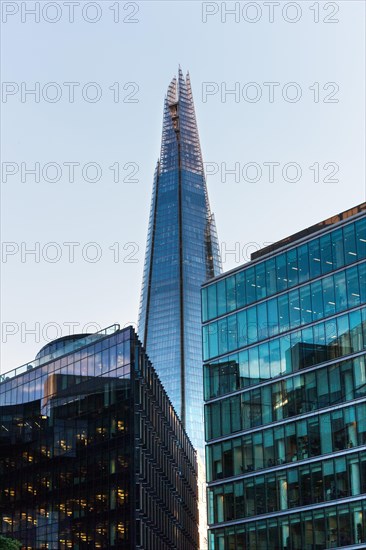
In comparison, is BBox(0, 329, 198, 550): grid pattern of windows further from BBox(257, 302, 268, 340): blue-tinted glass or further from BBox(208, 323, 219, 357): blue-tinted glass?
BBox(257, 302, 268, 340): blue-tinted glass

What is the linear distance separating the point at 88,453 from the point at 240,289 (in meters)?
24.1

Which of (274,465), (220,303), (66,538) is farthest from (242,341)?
(66,538)

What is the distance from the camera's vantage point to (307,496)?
85.2m

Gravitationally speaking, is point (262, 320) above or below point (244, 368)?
above

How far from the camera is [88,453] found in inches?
4043

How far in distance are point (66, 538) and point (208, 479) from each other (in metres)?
18.1

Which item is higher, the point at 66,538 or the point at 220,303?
the point at 220,303

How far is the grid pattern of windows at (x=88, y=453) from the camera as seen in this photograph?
98.4 m

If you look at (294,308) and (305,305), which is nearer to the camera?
(305,305)

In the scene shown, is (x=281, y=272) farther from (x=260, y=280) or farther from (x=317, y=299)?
(x=317, y=299)

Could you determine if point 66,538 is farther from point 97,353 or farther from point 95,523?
point 97,353

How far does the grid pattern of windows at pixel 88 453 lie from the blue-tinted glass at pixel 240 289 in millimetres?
13436

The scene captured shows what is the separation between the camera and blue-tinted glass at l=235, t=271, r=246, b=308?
315ft

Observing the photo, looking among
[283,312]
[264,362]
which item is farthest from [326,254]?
[264,362]
